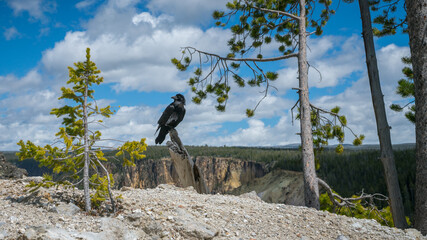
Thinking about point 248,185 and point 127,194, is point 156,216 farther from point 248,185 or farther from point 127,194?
point 248,185

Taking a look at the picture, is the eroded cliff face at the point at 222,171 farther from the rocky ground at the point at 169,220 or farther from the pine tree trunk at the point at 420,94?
the rocky ground at the point at 169,220

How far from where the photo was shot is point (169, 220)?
5023 mm

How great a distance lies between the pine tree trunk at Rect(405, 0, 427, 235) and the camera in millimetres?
6324

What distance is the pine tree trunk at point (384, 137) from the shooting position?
25.7ft

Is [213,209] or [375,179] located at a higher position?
[213,209]

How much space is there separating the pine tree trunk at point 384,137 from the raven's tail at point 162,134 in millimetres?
5734

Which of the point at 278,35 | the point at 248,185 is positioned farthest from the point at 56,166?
the point at 248,185

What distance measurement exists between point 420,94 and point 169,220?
5.26m

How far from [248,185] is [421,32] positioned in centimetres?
6332

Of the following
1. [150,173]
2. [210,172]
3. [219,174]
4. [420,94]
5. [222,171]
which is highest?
[420,94]

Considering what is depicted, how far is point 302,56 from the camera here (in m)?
8.40

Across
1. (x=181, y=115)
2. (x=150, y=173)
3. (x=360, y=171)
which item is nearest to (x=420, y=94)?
(x=181, y=115)

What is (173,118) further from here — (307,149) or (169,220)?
(169,220)

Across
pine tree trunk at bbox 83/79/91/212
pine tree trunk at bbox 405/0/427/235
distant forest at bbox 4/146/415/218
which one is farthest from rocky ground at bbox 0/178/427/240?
distant forest at bbox 4/146/415/218
